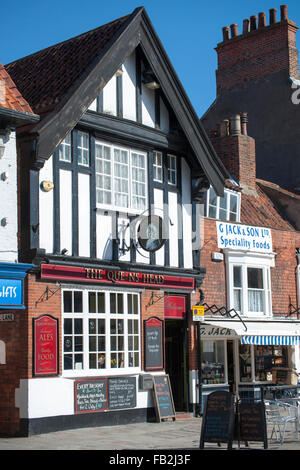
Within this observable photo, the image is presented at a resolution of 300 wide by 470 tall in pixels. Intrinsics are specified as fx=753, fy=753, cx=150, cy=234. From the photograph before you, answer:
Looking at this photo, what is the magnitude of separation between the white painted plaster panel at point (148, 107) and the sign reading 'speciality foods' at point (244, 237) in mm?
3977

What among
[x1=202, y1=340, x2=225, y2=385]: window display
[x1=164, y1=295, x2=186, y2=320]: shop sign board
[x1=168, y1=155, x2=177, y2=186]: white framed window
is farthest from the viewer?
[x1=202, y1=340, x2=225, y2=385]: window display

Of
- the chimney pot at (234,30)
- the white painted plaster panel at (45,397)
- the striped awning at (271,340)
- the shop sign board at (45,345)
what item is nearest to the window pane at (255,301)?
the striped awning at (271,340)

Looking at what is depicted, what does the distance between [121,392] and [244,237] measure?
6911 millimetres

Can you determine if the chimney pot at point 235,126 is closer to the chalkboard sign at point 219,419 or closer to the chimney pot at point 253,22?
the chimney pot at point 253,22

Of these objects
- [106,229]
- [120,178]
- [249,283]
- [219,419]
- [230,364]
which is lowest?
[219,419]

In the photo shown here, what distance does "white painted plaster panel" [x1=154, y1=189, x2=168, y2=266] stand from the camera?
19.3 metres

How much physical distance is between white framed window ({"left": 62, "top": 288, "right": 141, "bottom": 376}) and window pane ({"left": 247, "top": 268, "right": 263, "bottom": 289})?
528 centimetres

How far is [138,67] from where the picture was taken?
1903cm

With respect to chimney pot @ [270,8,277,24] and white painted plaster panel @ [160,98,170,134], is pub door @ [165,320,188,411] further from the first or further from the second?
chimney pot @ [270,8,277,24]

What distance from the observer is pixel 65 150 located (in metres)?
17.3

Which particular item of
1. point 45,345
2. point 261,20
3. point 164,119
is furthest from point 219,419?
point 261,20

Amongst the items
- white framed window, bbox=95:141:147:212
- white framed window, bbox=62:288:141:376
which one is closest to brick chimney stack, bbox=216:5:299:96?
white framed window, bbox=95:141:147:212

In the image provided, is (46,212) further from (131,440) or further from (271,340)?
(271,340)
